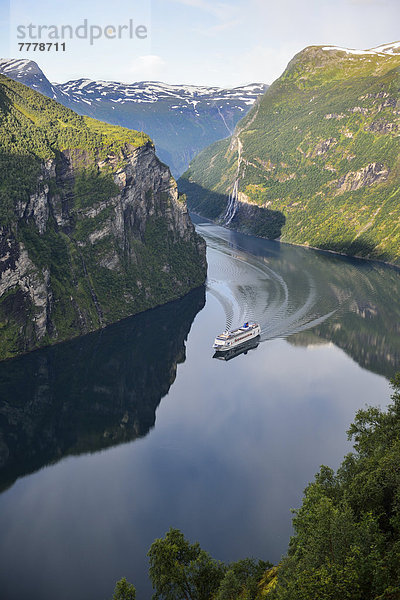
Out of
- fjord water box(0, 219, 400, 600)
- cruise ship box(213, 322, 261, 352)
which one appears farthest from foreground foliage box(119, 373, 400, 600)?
cruise ship box(213, 322, 261, 352)

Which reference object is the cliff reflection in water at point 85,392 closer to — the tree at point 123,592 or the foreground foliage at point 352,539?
the tree at point 123,592

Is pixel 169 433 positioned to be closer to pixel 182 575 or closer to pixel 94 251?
pixel 182 575

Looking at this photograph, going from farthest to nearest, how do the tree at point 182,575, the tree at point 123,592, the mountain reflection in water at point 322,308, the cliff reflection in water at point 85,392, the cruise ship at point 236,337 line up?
the mountain reflection in water at point 322,308 < the cruise ship at point 236,337 < the cliff reflection in water at point 85,392 < the tree at point 182,575 < the tree at point 123,592

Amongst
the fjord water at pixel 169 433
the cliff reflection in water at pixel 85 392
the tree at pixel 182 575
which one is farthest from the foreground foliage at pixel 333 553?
the cliff reflection in water at pixel 85 392

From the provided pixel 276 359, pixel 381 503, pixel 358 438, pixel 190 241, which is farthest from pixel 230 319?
pixel 381 503

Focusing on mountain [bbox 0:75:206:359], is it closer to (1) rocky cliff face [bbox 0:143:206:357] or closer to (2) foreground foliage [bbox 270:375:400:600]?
(1) rocky cliff face [bbox 0:143:206:357]

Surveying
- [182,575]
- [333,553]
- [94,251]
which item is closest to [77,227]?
[94,251]
